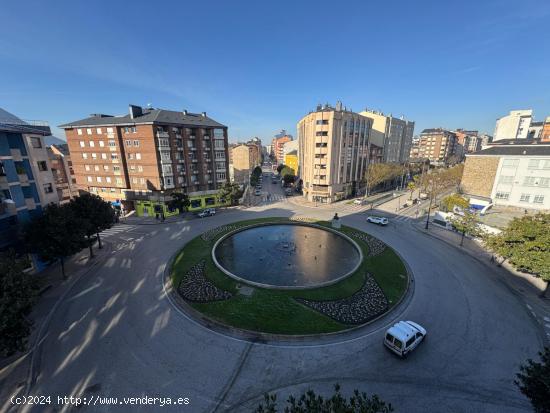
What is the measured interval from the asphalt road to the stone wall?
40.0m

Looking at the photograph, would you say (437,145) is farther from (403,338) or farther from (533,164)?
(403,338)

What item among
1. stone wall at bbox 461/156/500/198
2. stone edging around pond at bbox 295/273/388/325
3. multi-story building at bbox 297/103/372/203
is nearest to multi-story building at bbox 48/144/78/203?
multi-story building at bbox 297/103/372/203

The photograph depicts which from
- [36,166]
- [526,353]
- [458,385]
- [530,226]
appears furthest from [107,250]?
[530,226]

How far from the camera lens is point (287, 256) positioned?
1249 inches

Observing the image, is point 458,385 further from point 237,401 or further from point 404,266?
point 404,266

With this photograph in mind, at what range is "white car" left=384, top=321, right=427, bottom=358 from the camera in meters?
16.0

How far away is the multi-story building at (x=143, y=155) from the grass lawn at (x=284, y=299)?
25.4 metres

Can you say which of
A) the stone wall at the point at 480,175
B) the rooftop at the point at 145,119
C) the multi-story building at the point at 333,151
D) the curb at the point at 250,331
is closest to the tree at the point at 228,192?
the rooftop at the point at 145,119

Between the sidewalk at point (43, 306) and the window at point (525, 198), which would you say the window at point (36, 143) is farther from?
the window at point (525, 198)

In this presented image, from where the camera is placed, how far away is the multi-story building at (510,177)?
149 ft

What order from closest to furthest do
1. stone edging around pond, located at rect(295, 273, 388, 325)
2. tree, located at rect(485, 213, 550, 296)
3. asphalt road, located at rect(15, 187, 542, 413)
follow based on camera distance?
asphalt road, located at rect(15, 187, 542, 413)
stone edging around pond, located at rect(295, 273, 388, 325)
tree, located at rect(485, 213, 550, 296)

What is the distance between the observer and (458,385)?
1436 cm

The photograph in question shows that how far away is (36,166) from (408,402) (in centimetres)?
4032

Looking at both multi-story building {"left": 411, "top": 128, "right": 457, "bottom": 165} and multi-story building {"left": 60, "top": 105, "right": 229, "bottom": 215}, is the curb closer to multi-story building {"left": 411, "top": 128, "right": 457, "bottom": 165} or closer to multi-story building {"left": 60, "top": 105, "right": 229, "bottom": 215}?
multi-story building {"left": 60, "top": 105, "right": 229, "bottom": 215}
